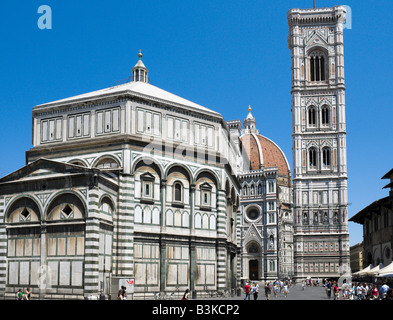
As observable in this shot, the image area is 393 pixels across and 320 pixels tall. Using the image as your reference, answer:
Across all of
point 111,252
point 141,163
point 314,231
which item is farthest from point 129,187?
point 314,231

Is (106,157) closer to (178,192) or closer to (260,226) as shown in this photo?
(178,192)

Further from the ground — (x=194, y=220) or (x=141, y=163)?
(x=141, y=163)

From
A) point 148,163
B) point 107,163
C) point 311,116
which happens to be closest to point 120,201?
point 107,163

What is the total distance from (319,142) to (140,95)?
64084 mm

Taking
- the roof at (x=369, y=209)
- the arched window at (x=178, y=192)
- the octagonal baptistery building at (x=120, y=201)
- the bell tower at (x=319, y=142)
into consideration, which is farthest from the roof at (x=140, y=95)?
the bell tower at (x=319, y=142)

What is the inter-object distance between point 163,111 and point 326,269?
205 feet

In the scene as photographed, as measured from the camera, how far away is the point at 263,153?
147000mm

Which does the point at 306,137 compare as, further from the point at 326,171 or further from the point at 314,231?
the point at 314,231

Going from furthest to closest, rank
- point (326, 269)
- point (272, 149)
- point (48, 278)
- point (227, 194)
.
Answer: point (272, 149)
point (326, 269)
point (227, 194)
point (48, 278)

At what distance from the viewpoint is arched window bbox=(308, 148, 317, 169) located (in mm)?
96875

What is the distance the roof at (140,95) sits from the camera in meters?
38.4

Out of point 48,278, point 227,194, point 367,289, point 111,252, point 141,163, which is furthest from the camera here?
point 227,194

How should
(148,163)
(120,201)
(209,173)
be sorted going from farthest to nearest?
(209,173)
(148,163)
(120,201)

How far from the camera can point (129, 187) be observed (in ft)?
118
